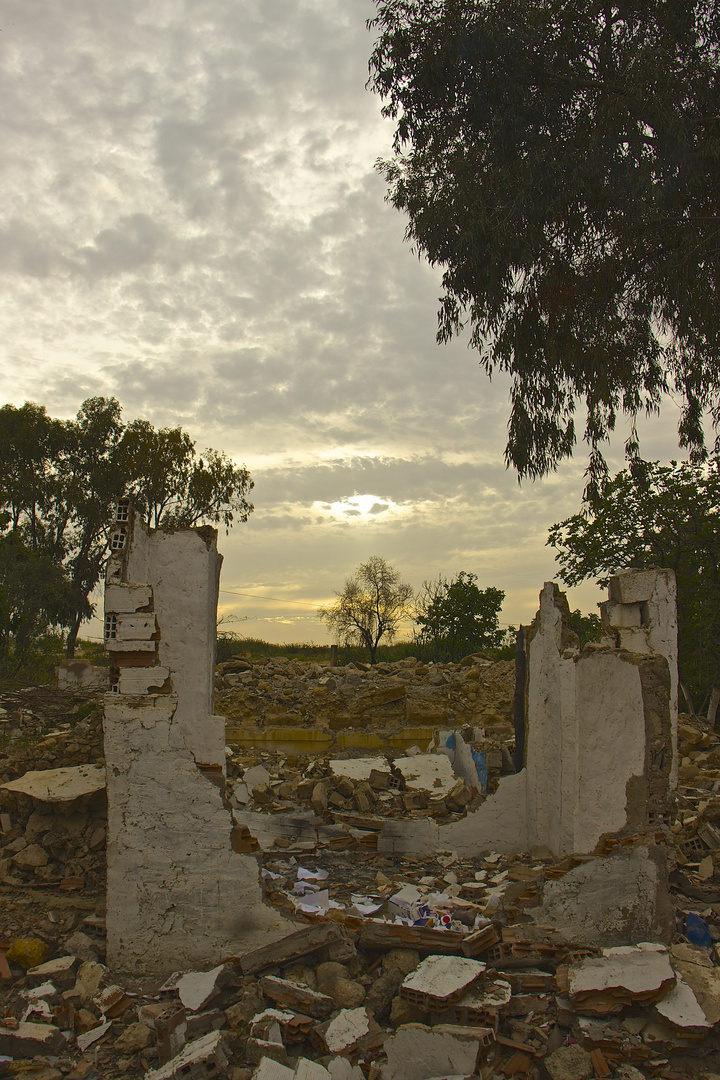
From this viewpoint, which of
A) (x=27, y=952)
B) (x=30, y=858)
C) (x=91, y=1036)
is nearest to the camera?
(x=91, y=1036)

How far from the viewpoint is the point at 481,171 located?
11172 mm

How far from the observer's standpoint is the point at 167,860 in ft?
15.5

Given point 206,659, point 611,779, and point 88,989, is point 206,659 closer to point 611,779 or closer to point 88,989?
point 88,989

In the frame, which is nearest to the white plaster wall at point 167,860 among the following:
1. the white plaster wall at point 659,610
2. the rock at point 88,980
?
the rock at point 88,980

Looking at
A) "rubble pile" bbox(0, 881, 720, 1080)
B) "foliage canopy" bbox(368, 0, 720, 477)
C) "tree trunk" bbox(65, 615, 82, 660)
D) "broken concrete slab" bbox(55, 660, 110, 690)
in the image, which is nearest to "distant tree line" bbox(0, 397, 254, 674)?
"tree trunk" bbox(65, 615, 82, 660)

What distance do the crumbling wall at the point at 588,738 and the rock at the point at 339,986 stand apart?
84.5 inches

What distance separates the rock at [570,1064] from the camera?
12.2 feet

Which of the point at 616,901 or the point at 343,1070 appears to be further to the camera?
the point at 616,901

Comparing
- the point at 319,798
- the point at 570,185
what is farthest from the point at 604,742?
the point at 570,185

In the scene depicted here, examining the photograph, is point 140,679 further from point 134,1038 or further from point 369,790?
point 369,790

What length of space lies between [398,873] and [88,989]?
123 inches

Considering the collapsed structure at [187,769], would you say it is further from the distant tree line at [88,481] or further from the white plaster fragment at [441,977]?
the distant tree line at [88,481]

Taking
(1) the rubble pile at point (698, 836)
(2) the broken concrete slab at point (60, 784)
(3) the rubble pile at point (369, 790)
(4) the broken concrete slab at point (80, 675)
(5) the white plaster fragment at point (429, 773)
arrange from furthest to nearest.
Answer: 1. (4) the broken concrete slab at point (80, 675)
2. (5) the white plaster fragment at point (429, 773)
3. (3) the rubble pile at point (369, 790)
4. (1) the rubble pile at point (698, 836)
5. (2) the broken concrete slab at point (60, 784)

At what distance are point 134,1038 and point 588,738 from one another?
146 inches
